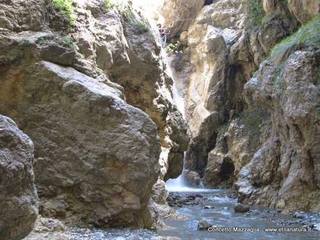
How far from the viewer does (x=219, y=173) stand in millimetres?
33406

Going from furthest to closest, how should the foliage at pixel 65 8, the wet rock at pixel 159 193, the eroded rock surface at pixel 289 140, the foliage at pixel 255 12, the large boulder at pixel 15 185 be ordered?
1. the foliage at pixel 255 12
2. the eroded rock surface at pixel 289 140
3. the wet rock at pixel 159 193
4. the foliage at pixel 65 8
5. the large boulder at pixel 15 185

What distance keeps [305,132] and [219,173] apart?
603 inches

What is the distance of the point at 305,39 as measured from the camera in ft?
68.3

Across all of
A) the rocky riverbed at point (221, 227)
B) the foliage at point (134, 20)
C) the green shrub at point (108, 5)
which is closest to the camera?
the rocky riverbed at point (221, 227)

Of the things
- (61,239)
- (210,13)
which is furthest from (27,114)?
(210,13)

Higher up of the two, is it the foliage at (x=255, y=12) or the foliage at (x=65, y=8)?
the foliage at (x=255, y=12)

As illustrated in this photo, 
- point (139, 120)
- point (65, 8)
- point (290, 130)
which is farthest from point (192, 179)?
point (139, 120)

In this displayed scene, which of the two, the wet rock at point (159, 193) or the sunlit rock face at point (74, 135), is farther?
the wet rock at point (159, 193)

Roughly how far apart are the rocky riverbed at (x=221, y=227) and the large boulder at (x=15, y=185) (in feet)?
10.1

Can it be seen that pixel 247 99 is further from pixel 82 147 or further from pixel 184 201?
pixel 82 147

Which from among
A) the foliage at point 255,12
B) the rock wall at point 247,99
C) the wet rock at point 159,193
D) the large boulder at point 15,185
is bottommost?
the wet rock at point 159,193

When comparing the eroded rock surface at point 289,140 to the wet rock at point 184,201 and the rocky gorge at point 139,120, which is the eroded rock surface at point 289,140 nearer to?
the rocky gorge at point 139,120

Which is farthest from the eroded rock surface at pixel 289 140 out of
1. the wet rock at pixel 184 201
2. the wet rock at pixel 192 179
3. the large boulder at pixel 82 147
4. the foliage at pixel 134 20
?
the wet rock at pixel 192 179

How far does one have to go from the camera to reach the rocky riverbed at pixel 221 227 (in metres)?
10.1
